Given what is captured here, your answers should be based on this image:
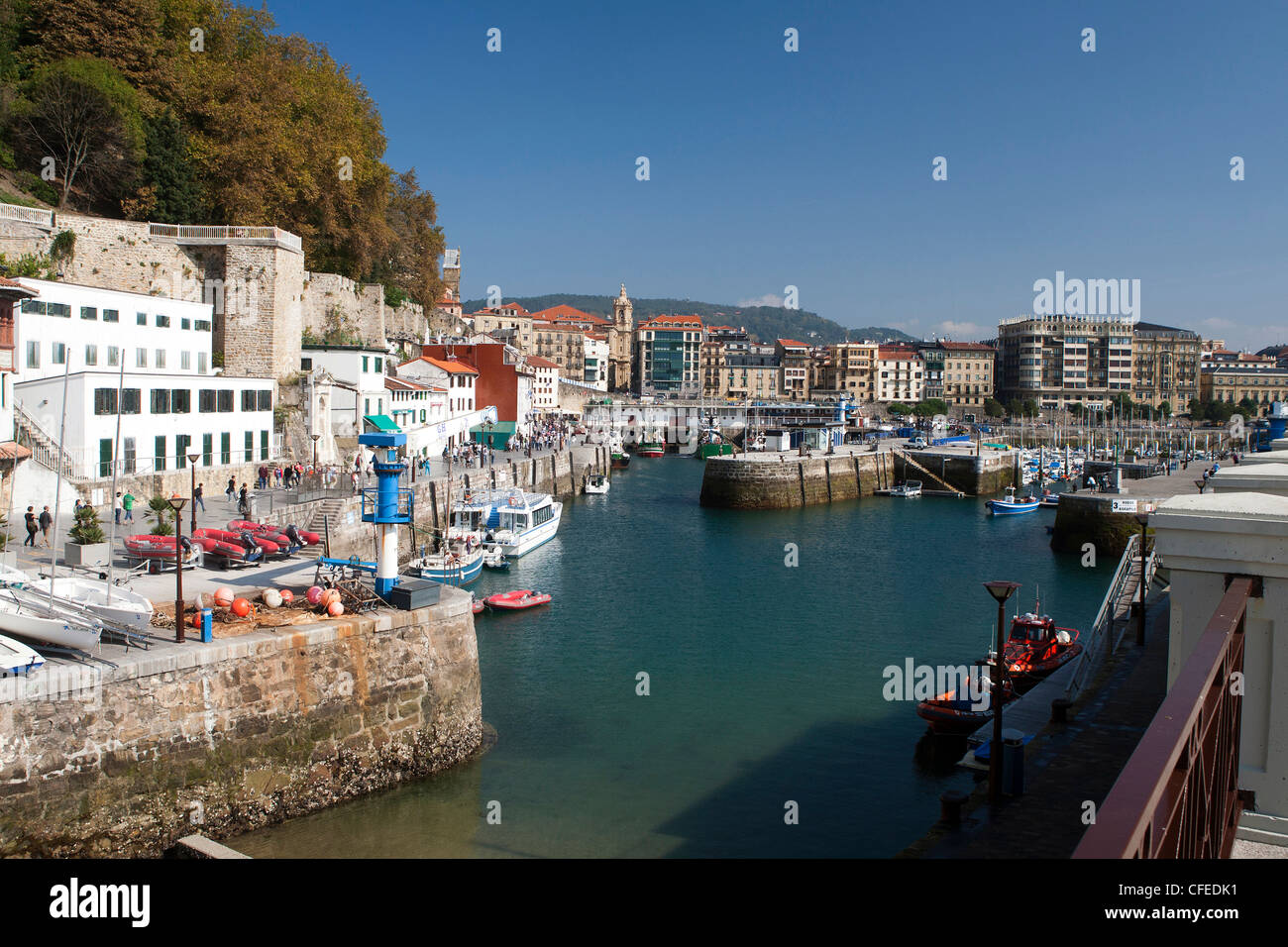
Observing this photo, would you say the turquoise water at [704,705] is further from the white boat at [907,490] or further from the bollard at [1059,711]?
the white boat at [907,490]

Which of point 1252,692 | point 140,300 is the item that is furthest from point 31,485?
point 1252,692

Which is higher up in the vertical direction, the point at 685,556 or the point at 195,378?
the point at 195,378

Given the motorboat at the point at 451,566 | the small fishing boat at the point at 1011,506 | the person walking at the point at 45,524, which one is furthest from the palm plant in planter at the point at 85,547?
the small fishing boat at the point at 1011,506

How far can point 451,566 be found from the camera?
27.5 m

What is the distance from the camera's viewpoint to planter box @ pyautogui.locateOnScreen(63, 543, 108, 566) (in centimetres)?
1709

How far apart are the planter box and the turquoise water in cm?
749

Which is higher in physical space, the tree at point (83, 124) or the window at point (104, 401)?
the tree at point (83, 124)

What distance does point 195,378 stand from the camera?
28.3 m

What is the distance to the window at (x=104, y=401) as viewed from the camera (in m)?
24.3

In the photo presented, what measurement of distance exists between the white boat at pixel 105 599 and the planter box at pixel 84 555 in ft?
10.9

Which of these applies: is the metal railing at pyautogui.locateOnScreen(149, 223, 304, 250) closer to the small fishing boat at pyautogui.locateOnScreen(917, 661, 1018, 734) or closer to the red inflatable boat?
the red inflatable boat

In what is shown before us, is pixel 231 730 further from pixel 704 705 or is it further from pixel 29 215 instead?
pixel 29 215

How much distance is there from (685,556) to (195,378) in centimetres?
1786
